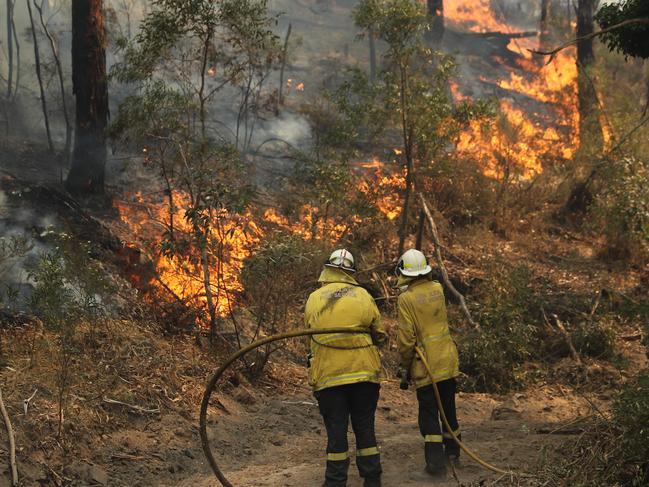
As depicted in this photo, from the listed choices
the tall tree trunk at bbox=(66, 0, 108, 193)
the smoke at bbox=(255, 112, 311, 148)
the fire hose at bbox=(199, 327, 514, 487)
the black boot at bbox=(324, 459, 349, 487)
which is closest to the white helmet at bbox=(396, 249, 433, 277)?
the fire hose at bbox=(199, 327, 514, 487)

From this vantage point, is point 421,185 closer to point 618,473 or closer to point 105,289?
point 105,289

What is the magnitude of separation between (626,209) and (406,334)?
9305mm

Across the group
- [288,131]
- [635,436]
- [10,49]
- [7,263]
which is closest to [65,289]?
[7,263]

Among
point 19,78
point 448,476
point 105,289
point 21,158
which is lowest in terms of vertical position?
point 448,476

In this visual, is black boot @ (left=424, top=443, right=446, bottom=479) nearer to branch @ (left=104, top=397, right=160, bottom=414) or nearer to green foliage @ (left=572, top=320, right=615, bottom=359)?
branch @ (left=104, top=397, right=160, bottom=414)

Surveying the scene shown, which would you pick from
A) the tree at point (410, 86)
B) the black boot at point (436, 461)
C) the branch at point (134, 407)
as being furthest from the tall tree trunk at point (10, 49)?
the black boot at point (436, 461)

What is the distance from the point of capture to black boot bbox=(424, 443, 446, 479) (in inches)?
255

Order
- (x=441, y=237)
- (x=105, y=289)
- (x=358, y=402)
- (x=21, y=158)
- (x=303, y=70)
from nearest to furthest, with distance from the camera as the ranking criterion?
1. (x=358, y=402)
2. (x=105, y=289)
3. (x=21, y=158)
4. (x=441, y=237)
5. (x=303, y=70)

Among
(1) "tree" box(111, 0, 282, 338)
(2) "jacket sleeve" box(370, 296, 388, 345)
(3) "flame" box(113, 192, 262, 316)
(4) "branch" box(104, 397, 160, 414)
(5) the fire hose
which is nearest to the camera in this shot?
(5) the fire hose

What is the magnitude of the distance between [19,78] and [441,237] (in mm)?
10721

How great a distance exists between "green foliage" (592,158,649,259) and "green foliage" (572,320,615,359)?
11.2 feet

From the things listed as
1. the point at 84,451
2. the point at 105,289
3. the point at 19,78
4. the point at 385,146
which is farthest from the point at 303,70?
the point at 84,451

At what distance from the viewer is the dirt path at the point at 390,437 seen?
667cm

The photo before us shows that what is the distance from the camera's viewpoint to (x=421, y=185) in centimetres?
1648
